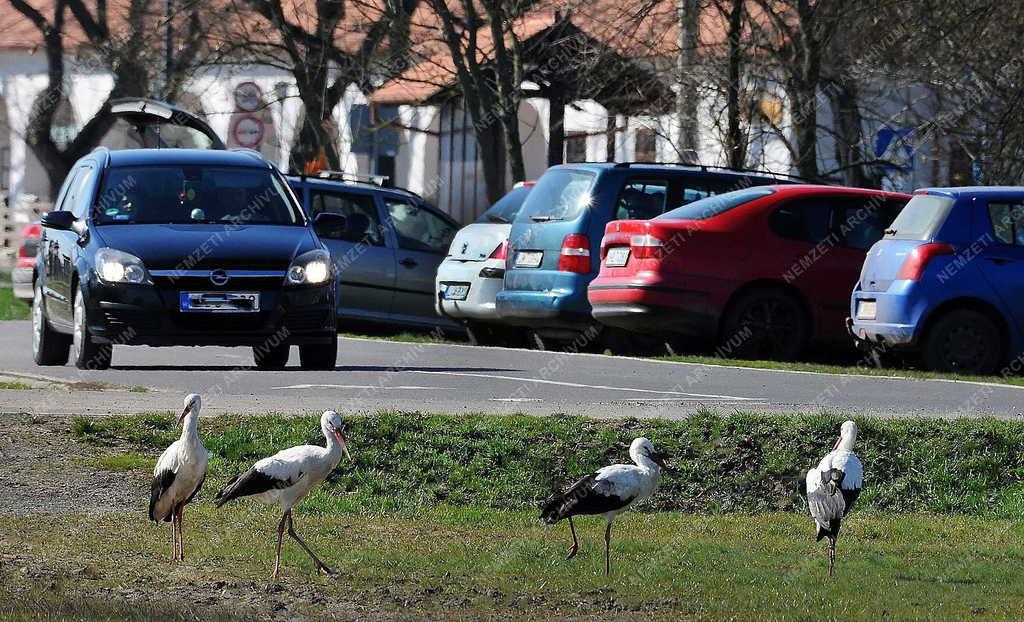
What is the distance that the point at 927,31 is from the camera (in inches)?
901

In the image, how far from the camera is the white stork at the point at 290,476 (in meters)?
7.82

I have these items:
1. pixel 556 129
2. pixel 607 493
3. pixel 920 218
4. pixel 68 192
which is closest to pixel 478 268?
pixel 68 192

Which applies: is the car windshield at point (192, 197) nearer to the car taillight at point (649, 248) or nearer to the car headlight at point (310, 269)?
the car headlight at point (310, 269)

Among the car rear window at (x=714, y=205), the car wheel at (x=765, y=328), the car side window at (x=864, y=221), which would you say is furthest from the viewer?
the car side window at (x=864, y=221)

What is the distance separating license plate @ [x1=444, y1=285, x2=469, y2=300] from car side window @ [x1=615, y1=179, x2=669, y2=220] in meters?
1.92

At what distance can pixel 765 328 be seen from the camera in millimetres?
18203

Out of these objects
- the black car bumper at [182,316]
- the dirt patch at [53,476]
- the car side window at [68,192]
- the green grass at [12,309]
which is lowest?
the green grass at [12,309]

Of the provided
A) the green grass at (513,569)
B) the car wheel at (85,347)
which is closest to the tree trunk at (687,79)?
the car wheel at (85,347)

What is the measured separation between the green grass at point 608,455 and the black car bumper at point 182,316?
132 inches

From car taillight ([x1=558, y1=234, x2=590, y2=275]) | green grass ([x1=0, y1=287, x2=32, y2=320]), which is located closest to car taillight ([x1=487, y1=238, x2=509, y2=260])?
car taillight ([x1=558, y1=234, x2=590, y2=275])

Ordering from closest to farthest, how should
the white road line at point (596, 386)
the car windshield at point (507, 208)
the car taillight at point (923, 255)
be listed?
the white road line at point (596, 386), the car taillight at point (923, 255), the car windshield at point (507, 208)

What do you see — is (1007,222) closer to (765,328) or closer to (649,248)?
(765,328)

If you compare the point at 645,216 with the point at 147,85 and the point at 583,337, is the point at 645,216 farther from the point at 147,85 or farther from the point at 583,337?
the point at 147,85

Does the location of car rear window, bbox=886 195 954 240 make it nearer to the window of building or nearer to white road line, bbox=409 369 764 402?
white road line, bbox=409 369 764 402
